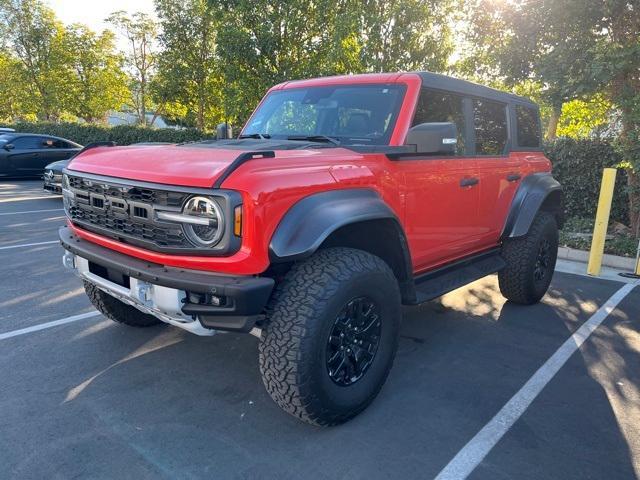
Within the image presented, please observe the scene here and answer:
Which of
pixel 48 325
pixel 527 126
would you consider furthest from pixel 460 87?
pixel 48 325

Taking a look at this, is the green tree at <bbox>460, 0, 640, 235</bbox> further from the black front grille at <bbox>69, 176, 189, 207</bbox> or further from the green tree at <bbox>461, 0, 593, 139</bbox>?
the black front grille at <bbox>69, 176, 189, 207</bbox>

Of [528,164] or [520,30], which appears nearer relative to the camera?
[528,164]

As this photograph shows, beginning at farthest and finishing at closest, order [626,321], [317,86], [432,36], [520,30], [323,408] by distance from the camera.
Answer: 1. [432,36]
2. [520,30]
3. [626,321]
4. [317,86]
5. [323,408]

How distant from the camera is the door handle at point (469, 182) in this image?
3727 millimetres

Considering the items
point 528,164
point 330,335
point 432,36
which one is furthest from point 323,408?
point 432,36

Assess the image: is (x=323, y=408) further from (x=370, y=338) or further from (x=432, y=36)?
(x=432, y=36)

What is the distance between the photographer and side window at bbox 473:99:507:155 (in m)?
4.05

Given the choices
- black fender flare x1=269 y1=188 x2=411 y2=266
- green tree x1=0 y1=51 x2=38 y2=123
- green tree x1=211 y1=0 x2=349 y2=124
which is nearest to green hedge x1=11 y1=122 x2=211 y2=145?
green tree x1=0 y1=51 x2=38 y2=123

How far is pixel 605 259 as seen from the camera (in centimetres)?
686

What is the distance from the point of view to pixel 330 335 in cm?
257

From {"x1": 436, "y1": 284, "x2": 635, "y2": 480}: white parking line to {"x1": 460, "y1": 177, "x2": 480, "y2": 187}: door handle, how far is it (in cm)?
145

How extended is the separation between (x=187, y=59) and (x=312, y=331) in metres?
18.3

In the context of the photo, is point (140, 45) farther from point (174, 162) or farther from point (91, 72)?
point (174, 162)

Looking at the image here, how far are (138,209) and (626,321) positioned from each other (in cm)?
442
